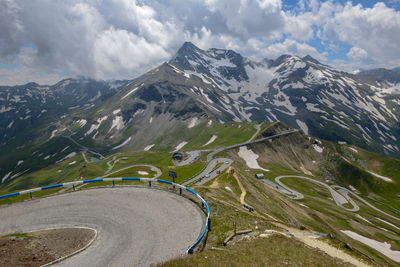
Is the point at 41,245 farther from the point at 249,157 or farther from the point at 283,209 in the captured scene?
the point at 249,157

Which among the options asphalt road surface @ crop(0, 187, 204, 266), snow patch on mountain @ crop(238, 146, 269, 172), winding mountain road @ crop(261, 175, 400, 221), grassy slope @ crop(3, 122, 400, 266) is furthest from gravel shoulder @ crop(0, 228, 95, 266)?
snow patch on mountain @ crop(238, 146, 269, 172)

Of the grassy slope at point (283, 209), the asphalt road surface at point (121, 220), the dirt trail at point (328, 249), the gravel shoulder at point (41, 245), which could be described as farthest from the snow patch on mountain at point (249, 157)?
the gravel shoulder at point (41, 245)

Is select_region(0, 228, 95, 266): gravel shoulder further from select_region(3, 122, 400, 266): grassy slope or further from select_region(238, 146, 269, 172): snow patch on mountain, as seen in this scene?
select_region(238, 146, 269, 172): snow patch on mountain

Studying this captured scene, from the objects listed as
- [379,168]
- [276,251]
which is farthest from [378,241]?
[379,168]

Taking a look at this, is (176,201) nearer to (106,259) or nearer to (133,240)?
(133,240)

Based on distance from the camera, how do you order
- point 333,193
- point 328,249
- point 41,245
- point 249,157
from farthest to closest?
point 249,157, point 333,193, point 328,249, point 41,245

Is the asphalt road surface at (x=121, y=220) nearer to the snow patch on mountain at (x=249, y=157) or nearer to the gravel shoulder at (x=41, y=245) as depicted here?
the gravel shoulder at (x=41, y=245)

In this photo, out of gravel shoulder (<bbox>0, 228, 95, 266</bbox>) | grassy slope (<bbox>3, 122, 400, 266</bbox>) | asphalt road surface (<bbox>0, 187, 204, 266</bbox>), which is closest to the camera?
gravel shoulder (<bbox>0, 228, 95, 266</bbox>)

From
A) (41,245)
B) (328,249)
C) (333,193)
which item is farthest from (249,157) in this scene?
(41,245)
